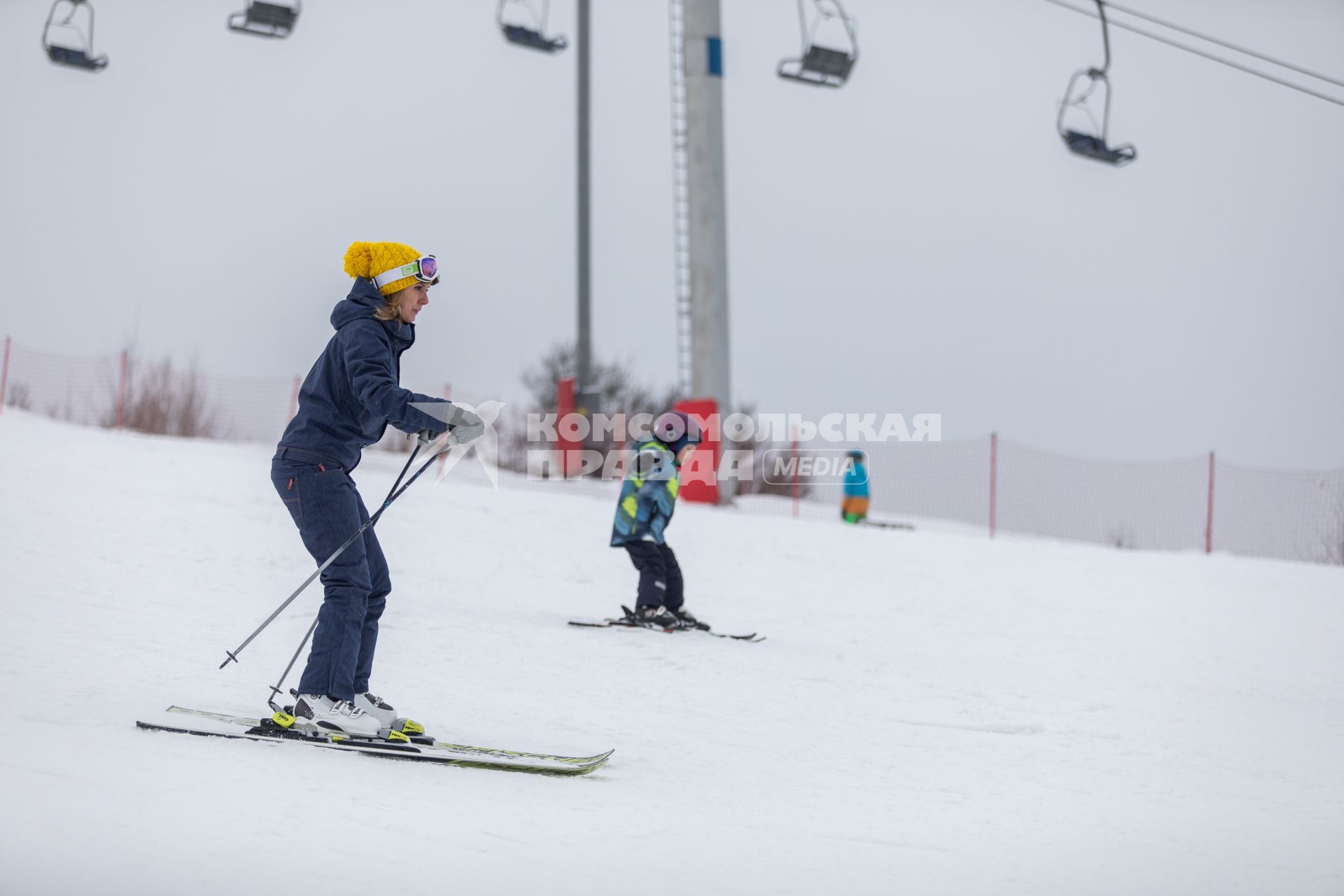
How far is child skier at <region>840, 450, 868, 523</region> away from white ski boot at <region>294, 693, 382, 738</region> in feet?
41.8

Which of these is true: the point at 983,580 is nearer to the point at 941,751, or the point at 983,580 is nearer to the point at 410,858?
the point at 941,751

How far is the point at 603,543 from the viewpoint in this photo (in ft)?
38.2

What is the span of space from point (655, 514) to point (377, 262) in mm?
3731

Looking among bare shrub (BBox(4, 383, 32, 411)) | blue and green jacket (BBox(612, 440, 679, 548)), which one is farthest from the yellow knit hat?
bare shrub (BBox(4, 383, 32, 411))

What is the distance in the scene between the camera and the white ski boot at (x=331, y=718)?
4.17 m

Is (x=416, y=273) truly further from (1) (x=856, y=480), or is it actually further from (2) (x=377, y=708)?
(1) (x=856, y=480)

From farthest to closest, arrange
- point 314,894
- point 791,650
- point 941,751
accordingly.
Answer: point 791,650, point 941,751, point 314,894

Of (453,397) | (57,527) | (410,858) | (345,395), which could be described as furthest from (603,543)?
(410,858)

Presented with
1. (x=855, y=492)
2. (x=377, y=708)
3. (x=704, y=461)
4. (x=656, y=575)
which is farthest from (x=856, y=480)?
(x=377, y=708)

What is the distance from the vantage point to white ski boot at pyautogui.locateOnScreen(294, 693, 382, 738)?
417cm

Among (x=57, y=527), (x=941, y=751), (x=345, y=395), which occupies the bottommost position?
(x=941, y=751)

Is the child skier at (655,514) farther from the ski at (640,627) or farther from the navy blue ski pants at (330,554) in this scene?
the navy blue ski pants at (330,554)

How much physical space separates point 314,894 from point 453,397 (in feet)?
46.2

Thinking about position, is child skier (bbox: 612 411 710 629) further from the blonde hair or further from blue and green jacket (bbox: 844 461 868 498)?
blue and green jacket (bbox: 844 461 868 498)
